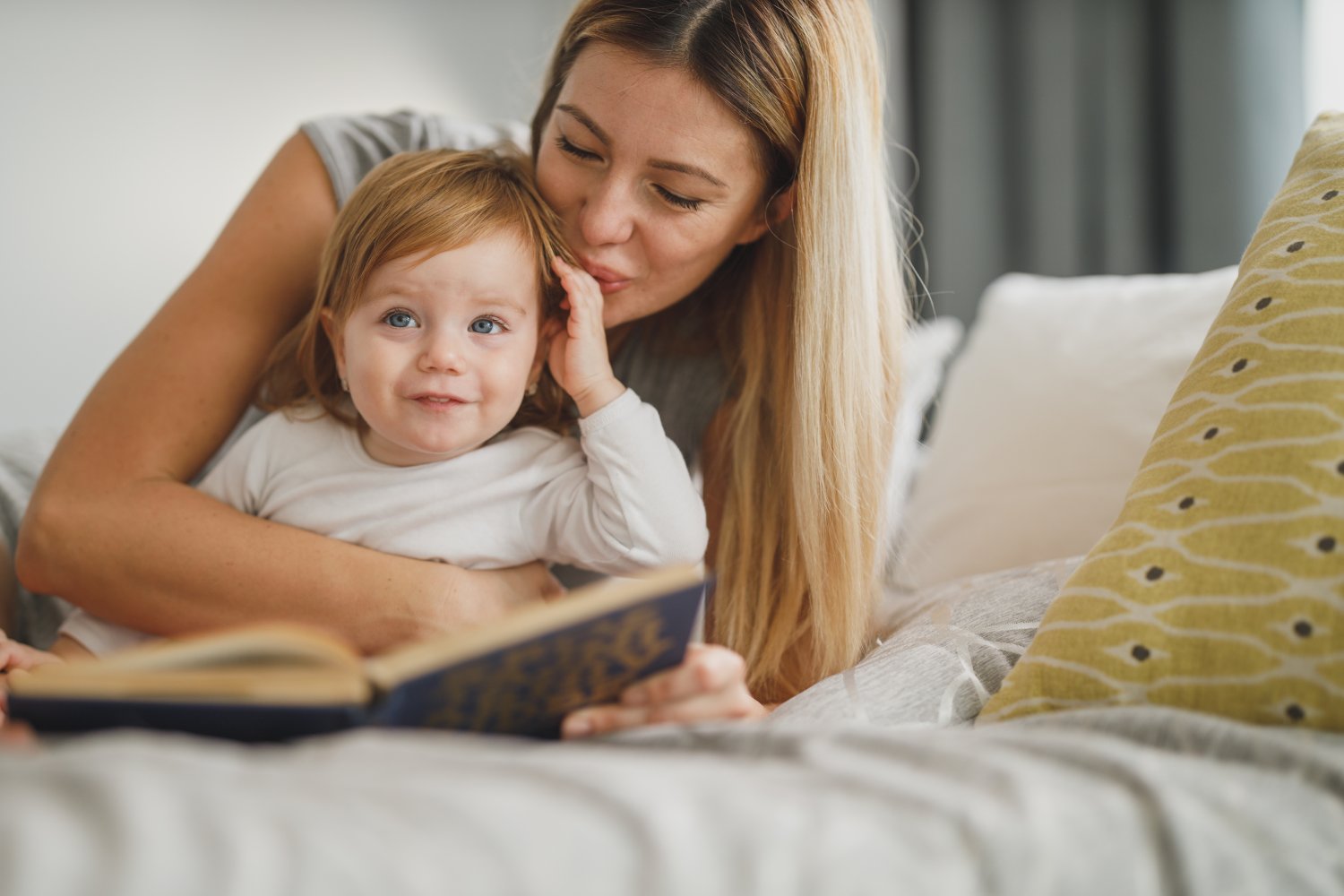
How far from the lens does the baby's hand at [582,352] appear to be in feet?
3.86

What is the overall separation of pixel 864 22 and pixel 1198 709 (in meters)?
0.86

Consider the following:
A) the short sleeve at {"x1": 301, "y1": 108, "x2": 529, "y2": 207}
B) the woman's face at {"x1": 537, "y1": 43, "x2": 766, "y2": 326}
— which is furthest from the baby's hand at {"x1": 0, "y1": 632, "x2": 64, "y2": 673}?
the woman's face at {"x1": 537, "y1": 43, "x2": 766, "y2": 326}

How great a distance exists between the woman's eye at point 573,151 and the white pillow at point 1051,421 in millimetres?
770

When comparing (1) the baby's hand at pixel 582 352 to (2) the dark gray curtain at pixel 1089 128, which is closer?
(1) the baby's hand at pixel 582 352

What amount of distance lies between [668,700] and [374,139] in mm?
944

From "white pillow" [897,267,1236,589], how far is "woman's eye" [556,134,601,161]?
770 mm

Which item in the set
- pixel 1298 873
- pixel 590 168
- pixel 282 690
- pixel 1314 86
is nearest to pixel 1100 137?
pixel 1314 86

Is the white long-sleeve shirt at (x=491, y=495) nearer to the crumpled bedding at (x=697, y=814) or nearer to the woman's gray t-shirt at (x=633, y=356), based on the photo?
the woman's gray t-shirt at (x=633, y=356)

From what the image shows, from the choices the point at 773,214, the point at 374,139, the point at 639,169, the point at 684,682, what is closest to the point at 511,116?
the point at 374,139

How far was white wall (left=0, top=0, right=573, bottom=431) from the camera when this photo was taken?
81.4 inches

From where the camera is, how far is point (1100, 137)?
278 cm

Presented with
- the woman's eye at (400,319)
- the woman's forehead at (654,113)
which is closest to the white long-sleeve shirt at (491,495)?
the woman's eye at (400,319)

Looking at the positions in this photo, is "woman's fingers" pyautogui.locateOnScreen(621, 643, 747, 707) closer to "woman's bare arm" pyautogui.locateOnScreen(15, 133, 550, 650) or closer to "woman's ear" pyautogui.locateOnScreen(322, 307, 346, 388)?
"woman's bare arm" pyautogui.locateOnScreen(15, 133, 550, 650)

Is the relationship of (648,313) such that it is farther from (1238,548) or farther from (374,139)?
(1238,548)
